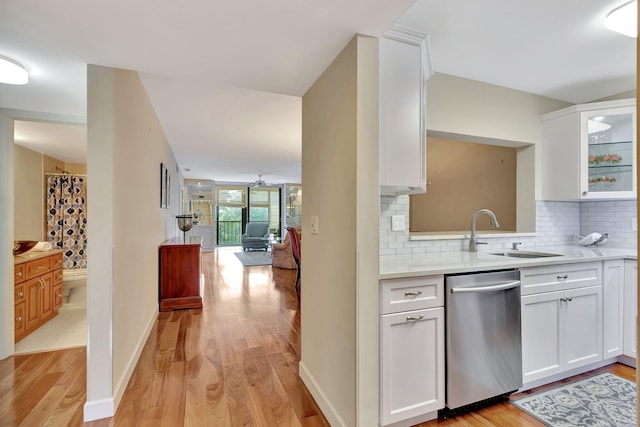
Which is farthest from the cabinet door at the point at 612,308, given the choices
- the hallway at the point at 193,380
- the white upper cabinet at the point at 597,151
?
the hallway at the point at 193,380

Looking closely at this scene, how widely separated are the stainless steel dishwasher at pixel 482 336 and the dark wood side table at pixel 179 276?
3159 mm

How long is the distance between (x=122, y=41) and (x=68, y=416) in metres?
2.15

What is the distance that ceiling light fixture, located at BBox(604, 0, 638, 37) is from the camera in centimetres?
164

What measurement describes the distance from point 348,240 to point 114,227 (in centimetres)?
144

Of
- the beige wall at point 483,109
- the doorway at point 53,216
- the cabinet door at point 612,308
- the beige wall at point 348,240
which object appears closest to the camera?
the beige wall at point 348,240

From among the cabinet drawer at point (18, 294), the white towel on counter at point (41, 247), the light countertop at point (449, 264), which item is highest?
the light countertop at point (449, 264)

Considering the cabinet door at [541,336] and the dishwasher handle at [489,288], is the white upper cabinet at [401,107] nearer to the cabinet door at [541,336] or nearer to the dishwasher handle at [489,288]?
the dishwasher handle at [489,288]

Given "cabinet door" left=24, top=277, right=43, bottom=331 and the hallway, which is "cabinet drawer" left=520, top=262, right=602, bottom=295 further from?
"cabinet door" left=24, top=277, right=43, bottom=331

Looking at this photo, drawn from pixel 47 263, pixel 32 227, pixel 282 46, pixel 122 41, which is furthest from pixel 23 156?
pixel 282 46

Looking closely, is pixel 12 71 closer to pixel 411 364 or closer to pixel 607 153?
pixel 411 364

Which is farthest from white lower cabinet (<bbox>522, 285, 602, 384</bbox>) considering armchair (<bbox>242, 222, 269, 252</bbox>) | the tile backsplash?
armchair (<bbox>242, 222, 269, 252</bbox>)

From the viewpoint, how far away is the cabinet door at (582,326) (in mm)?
2059

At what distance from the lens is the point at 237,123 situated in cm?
366

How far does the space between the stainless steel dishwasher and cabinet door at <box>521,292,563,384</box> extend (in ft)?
0.33
